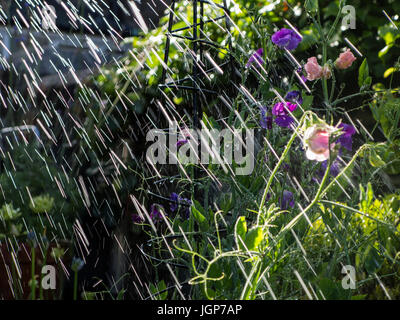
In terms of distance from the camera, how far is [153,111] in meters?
2.11

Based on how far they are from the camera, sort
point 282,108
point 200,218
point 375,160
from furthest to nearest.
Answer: point 282,108 < point 200,218 < point 375,160

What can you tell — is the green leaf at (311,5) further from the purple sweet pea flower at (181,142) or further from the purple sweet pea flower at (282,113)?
the purple sweet pea flower at (181,142)

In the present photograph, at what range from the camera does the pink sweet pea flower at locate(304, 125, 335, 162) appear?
68cm

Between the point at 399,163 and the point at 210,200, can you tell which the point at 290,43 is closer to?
the point at 399,163

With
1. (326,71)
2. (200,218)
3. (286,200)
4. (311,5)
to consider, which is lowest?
(286,200)

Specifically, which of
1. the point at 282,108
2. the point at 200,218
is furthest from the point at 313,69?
the point at 200,218

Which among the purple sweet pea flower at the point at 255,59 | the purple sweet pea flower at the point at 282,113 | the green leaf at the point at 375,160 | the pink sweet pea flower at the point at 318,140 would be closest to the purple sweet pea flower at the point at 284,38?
the purple sweet pea flower at the point at 255,59

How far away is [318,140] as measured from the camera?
69 centimetres

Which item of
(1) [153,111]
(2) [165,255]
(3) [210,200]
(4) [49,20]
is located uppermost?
(4) [49,20]

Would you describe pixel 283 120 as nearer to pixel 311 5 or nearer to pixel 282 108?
pixel 282 108

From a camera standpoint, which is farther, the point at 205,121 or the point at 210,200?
the point at 210,200

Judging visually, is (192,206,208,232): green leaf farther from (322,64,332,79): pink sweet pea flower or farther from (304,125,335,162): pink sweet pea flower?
(322,64,332,79): pink sweet pea flower
